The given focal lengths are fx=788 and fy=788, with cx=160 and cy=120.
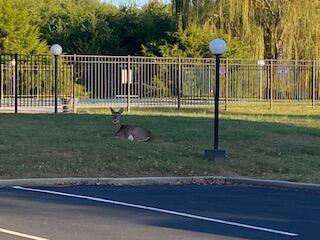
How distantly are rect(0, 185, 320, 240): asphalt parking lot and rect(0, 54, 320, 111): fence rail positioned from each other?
1956 centimetres

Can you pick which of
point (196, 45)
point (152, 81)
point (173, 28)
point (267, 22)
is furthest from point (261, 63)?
point (173, 28)

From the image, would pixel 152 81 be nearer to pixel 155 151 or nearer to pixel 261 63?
pixel 261 63

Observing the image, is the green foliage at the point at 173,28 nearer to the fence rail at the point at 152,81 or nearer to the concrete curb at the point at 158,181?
the fence rail at the point at 152,81

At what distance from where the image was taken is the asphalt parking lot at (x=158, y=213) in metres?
9.40

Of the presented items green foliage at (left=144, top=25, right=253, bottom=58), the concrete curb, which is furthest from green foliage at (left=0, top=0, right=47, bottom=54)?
the concrete curb

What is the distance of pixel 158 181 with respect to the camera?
14102 millimetres

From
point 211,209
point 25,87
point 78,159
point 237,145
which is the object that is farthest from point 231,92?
point 211,209

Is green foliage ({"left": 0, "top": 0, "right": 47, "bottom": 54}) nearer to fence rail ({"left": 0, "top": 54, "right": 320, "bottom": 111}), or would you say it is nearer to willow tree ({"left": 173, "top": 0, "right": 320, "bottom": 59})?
willow tree ({"left": 173, "top": 0, "right": 320, "bottom": 59})

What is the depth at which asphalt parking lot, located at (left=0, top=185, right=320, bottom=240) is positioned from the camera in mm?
9398

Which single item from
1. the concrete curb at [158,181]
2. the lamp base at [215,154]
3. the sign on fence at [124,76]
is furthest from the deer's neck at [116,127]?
the sign on fence at [124,76]

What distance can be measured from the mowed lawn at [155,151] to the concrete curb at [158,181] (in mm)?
418

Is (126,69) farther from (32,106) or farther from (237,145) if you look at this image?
(237,145)

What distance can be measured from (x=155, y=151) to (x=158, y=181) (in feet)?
7.90

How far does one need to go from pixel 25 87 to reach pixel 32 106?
3.00 m
